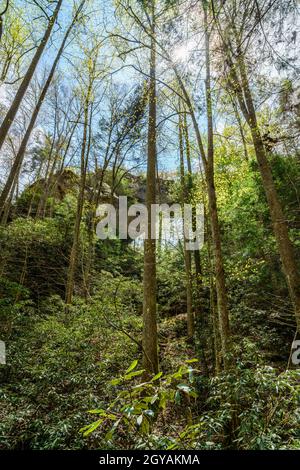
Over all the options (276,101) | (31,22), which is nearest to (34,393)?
(276,101)

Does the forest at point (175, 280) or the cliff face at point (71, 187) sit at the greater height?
the cliff face at point (71, 187)

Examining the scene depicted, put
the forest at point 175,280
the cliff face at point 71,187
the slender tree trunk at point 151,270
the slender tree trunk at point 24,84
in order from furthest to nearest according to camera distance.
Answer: the cliff face at point 71,187 → the slender tree trunk at point 24,84 → the slender tree trunk at point 151,270 → the forest at point 175,280

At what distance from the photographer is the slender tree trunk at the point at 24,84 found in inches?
222

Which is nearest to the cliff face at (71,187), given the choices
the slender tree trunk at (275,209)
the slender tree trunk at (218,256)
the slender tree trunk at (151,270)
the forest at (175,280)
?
the forest at (175,280)

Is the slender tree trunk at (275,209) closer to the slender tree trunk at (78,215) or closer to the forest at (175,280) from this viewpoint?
the forest at (175,280)

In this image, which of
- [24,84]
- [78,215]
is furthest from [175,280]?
[24,84]

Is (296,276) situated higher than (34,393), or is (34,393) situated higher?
(296,276)

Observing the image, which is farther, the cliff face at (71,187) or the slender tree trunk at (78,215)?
the cliff face at (71,187)

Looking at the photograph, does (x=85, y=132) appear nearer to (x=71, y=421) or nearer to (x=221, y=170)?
(x=221, y=170)

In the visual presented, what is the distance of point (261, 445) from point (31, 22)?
31.8 feet

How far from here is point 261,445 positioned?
2.06 meters

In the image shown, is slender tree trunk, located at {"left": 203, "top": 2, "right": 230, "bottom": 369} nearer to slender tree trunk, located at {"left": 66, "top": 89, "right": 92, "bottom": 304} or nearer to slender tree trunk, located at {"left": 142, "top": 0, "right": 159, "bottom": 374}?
slender tree trunk, located at {"left": 142, "top": 0, "right": 159, "bottom": 374}

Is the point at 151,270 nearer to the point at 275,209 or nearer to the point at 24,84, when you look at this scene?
the point at 275,209

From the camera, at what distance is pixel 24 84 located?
6238 mm
